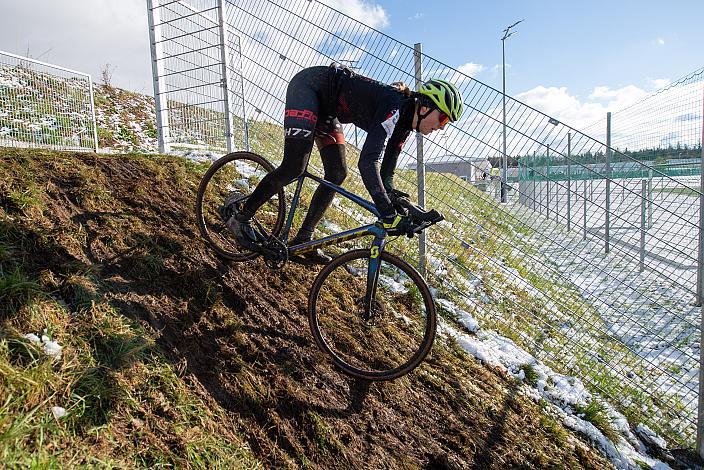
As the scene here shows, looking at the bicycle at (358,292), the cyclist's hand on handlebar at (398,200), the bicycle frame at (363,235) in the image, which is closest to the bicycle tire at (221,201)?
the bicycle at (358,292)

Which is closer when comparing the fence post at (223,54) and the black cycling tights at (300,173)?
the black cycling tights at (300,173)

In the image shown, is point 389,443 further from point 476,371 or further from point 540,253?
point 540,253

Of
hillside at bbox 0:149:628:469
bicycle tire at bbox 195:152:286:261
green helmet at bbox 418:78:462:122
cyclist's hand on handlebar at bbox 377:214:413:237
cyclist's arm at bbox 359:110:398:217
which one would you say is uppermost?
green helmet at bbox 418:78:462:122

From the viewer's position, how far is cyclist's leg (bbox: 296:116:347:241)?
11.8 feet

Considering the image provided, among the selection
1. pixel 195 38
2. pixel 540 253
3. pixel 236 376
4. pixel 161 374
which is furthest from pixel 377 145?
pixel 195 38

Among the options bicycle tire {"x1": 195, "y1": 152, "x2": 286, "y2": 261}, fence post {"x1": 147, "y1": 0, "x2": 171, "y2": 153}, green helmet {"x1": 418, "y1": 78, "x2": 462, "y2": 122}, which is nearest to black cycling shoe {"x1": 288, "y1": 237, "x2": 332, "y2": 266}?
bicycle tire {"x1": 195, "y1": 152, "x2": 286, "y2": 261}

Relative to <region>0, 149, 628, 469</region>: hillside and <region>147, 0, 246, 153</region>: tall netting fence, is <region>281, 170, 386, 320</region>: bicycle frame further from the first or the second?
<region>147, 0, 246, 153</region>: tall netting fence

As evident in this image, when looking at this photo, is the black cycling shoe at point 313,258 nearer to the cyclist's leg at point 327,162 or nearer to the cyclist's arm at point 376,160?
the cyclist's leg at point 327,162

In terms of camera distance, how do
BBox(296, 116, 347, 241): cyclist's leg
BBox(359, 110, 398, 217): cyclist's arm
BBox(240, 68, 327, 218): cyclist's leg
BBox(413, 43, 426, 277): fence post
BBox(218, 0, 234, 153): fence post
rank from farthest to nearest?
BBox(218, 0, 234, 153): fence post, BBox(413, 43, 426, 277): fence post, BBox(296, 116, 347, 241): cyclist's leg, BBox(240, 68, 327, 218): cyclist's leg, BBox(359, 110, 398, 217): cyclist's arm

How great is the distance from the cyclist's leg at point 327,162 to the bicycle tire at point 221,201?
1.06 feet

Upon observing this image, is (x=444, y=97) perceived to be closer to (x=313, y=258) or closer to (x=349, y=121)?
(x=349, y=121)

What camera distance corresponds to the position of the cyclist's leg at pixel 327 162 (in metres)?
3.60

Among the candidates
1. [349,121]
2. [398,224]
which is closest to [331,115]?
[349,121]

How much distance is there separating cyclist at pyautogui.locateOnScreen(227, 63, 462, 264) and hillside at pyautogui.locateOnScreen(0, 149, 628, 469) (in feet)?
2.24
